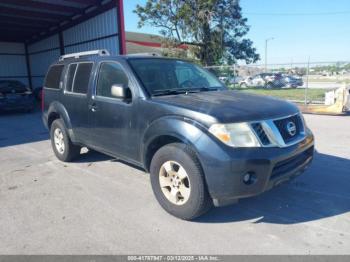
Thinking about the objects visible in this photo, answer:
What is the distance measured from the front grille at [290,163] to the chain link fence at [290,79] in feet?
30.2

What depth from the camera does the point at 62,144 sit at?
19.8 ft

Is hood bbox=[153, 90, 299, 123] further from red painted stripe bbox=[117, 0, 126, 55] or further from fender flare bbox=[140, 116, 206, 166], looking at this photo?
red painted stripe bbox=[117, 0, 126, 55]

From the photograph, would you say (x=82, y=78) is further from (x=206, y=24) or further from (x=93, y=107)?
(x=206, y=24)

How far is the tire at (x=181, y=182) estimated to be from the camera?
3309 millimetres

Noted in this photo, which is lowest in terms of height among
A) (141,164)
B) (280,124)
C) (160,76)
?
(141,164)

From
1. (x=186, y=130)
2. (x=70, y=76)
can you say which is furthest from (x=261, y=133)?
(x=70, y=76)

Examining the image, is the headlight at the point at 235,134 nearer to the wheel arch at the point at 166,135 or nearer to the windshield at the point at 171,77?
the wheel arch at the point at 166,135

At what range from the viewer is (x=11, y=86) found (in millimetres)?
14148

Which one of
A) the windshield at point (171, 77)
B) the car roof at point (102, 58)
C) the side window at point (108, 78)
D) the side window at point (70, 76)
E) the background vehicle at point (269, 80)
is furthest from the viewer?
the background vehicle at point (269, 80)

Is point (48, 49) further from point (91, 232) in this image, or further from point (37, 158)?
point (91, 232)

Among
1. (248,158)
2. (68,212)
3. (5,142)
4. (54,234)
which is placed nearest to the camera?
(248,158)

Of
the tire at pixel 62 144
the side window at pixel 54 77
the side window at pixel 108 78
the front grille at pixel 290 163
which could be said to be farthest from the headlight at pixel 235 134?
the side window at pixel 54 77

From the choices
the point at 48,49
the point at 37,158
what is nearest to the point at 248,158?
the point at 37,158

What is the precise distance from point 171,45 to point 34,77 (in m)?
10.8
